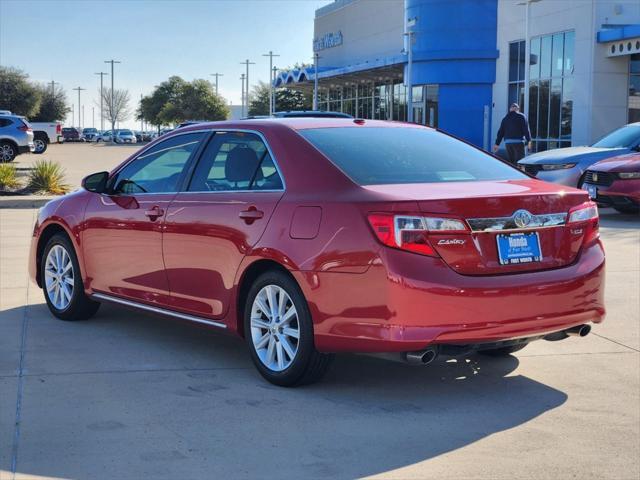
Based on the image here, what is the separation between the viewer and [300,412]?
518 cm

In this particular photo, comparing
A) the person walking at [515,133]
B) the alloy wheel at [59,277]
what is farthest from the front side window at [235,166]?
the person walking at [515,133]

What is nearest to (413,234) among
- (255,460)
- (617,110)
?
(255,460)

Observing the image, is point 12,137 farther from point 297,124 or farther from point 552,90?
point 297,124

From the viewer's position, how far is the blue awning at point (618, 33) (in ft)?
97.8

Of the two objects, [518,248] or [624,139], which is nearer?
[518,248]

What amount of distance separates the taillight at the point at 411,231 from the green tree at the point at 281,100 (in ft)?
275

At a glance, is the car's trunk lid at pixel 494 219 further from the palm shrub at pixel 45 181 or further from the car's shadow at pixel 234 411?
the palm shrub at pixel 45 181

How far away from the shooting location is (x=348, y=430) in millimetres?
4898

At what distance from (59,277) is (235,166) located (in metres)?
2.29

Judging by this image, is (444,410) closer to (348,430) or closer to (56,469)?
(348,430)

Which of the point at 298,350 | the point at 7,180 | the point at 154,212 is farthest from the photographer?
the point at 7,180

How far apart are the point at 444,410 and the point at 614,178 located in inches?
468

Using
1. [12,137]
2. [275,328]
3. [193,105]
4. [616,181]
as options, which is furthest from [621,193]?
[193,105]

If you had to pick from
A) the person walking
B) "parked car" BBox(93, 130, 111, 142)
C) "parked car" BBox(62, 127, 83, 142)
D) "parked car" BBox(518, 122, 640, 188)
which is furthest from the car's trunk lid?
"parked car" BBox(93, 130, 111, 142)
